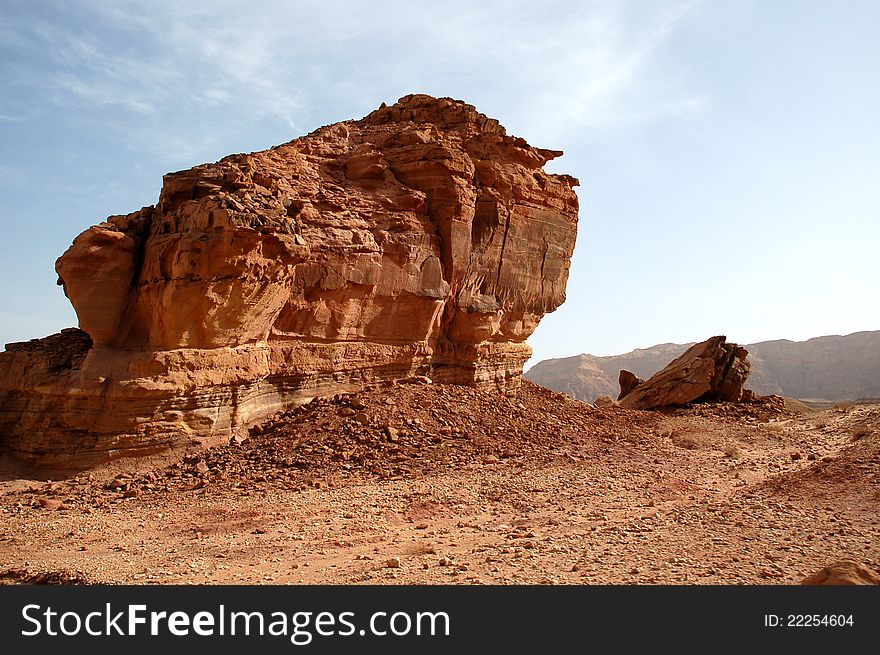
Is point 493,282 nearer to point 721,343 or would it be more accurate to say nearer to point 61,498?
point 61,498

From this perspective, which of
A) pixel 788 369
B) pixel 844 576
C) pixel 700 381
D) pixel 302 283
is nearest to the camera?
pixel 844 576

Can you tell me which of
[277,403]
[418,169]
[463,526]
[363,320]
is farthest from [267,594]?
[418,169]

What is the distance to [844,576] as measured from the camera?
17.9 ft

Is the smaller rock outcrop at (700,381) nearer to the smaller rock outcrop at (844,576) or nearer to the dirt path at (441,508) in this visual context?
the dirt path at (441,508)

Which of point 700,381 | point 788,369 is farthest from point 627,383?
point 788,369

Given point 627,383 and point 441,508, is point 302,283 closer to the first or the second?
point 441,508

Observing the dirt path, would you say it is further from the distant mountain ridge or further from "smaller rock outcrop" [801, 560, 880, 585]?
the distant mountain ridge

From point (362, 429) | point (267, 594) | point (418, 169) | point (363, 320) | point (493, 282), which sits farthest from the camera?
point (493, 282)

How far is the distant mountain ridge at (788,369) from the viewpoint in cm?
6550

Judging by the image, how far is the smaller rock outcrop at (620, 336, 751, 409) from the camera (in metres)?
24.4

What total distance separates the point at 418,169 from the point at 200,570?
38.4 feet

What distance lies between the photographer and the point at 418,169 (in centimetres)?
1592

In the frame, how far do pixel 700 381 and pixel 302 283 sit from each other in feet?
58.9

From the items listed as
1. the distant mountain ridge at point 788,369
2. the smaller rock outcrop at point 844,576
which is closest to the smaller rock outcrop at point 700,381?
the smaller rock outcrop at point 844,576
